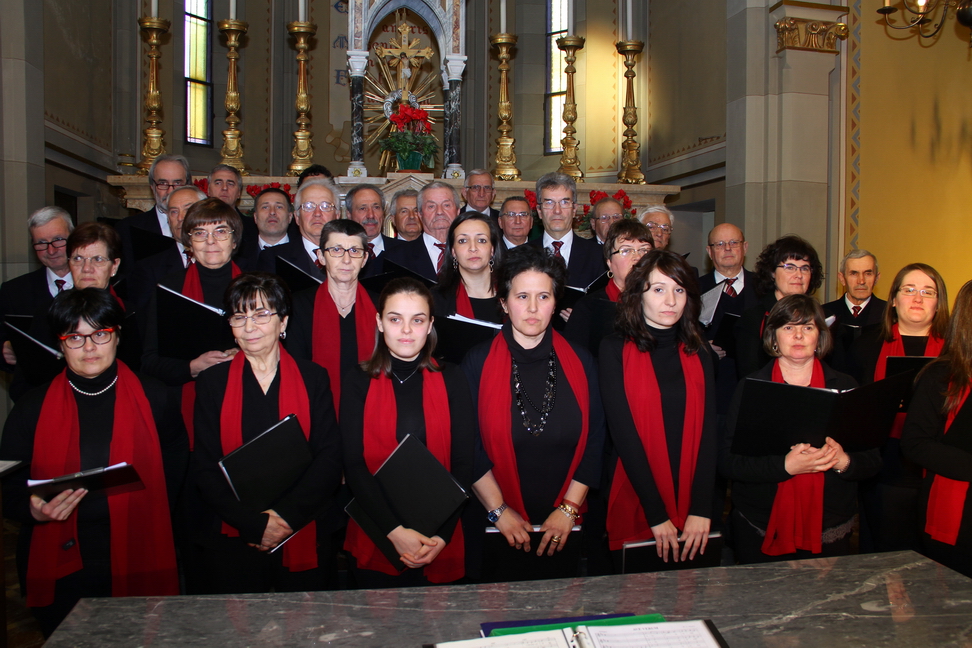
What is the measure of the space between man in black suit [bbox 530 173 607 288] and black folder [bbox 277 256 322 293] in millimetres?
1282

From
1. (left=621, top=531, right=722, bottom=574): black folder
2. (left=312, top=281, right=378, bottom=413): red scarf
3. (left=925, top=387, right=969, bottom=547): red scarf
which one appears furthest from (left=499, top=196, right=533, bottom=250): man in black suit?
(left=925, top=387, right=969, bottom=547): red scarf

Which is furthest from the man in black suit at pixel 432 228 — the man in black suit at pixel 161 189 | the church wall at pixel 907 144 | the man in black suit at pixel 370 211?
the church wall at pixel 907 144

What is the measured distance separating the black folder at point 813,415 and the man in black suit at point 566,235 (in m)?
1.64

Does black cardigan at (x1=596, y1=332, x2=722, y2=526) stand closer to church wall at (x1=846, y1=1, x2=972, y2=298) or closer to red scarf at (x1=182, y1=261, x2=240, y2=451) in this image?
red scarf at (x1=182, y1=261, x2=240, y2=451)

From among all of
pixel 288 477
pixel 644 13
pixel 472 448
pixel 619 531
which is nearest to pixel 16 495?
pixel 288 477

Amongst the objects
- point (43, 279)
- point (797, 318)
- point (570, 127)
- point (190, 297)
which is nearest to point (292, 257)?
point (190, 297)

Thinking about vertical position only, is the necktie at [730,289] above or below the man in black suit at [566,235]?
below

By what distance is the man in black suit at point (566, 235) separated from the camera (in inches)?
153

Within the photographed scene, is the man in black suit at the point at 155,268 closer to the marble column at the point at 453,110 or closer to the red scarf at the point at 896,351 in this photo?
the red scarf at the point at 896,351

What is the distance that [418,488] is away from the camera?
2.09 m

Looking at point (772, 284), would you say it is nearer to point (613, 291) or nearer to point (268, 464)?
point (613, 291)

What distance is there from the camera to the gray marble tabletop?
145 centimetres

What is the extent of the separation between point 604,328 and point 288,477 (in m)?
1.36

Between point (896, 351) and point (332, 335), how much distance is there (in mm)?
2225
